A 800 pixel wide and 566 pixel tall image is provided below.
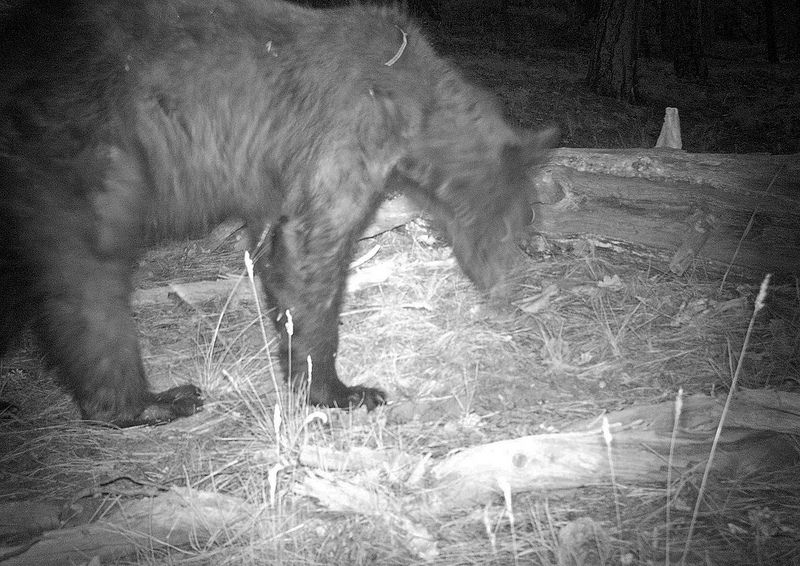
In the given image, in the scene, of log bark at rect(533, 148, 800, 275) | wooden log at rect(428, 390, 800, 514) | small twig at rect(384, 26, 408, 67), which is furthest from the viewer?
log bark at rect(533, 148, 800, 275)

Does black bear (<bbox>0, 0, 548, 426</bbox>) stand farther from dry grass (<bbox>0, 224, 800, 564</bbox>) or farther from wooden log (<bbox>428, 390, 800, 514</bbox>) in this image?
wooden log (<bbox>428, 390, 800, 514</bbox>)

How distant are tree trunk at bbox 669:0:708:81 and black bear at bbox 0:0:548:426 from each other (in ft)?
30.6

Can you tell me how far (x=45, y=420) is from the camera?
121 inches

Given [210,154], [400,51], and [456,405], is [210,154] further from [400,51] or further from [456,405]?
[456,405]

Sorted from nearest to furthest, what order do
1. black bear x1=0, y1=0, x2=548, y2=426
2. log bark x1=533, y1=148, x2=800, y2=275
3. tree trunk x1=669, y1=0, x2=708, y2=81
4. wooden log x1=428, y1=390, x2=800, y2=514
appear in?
wooden log x1=428, y1=390, x2=800, y2=514
black bear x1=0, y1=0, x2=548, y2=426
log bark x1=533, y1=148, x2=800, y2=275
tree trunk x1=669, y1=0, x2=708, y2=81

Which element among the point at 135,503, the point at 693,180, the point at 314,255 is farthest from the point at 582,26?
the point at 135,503

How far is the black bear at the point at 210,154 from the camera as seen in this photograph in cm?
269

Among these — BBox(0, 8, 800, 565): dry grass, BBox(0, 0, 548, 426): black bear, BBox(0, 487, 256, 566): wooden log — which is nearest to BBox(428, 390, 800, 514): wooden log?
BBox(0, 8, 800, 565): dry grass

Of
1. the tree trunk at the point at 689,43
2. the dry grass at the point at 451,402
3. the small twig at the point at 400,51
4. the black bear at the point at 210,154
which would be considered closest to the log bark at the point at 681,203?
the dry grass at the point at 451,402

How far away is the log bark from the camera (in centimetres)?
395

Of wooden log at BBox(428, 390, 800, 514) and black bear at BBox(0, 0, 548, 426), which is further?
black bear at BBox(0, 0, 548, 426)

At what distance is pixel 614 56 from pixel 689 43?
3041mm

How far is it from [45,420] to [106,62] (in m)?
1.59

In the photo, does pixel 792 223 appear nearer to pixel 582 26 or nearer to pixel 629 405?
pixel 629 405
